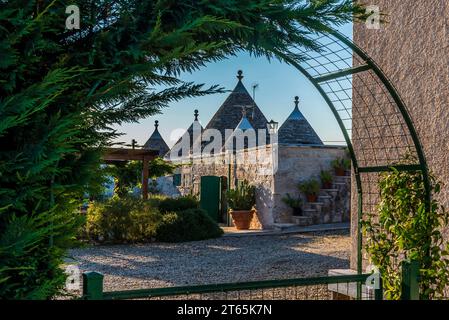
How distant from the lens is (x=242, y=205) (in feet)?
52.3

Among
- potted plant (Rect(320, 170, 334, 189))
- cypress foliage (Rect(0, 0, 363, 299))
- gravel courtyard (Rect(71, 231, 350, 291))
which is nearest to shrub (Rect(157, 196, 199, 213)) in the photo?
gravel courtyard (Rect(71, 231, 350, 291))

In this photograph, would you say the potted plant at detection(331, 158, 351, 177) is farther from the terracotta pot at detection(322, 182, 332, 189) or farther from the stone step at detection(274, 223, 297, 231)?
the stone step at detection(274, 223, 297, 231)

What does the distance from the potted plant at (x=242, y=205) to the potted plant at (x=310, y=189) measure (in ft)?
5.42

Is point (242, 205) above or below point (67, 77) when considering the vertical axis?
below

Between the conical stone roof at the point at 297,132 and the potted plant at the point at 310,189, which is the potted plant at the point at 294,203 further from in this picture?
the conical stone roof at the point at 297,132

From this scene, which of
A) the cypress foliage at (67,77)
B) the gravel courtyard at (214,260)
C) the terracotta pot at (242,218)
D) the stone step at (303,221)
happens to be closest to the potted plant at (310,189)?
the stone step at (303,221)

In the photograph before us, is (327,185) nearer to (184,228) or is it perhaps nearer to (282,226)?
(282,226)

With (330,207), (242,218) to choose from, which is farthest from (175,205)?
(330,207)

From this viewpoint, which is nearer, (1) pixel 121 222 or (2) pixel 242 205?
(1) pixel 121 222

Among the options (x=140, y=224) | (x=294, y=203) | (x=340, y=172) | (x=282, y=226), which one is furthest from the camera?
(x=340, y=172)

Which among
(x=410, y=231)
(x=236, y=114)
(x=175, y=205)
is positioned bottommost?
(x=175, y=205)

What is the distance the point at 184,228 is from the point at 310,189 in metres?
4.62

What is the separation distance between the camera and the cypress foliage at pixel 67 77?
6.61 ft

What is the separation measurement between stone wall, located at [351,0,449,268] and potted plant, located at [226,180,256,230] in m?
10.7
